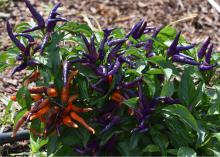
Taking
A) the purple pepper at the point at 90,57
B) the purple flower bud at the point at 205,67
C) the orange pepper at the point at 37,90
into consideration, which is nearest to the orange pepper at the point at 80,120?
the orange pepper at the point at 37,90

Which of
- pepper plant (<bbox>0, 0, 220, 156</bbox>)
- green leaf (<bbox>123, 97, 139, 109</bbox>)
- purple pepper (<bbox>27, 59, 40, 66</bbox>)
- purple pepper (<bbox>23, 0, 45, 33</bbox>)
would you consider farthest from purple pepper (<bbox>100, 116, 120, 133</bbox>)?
purple pepper (<bbox>23, 0, 45, 33</bbox>)

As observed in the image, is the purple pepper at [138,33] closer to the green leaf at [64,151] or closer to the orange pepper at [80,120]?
the orange pepper at [80,120]

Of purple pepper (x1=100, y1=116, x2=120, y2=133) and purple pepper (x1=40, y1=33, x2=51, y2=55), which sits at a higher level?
purple pepper (x1=40, y1=33, x2=51, y2=55)

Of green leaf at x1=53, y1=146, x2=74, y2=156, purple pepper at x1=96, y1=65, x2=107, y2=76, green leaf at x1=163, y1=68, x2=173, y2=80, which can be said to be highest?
purple pepper at x1=96, y1=65, x2=107, y2=76

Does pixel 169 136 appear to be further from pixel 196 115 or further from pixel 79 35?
pixel 79 35

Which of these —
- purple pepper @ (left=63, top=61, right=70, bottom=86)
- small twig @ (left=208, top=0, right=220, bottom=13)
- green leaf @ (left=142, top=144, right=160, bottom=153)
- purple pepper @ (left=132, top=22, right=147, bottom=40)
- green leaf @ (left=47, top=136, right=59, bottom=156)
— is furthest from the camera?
small twig @ (left=208, top=0, right=220, bottom=13)

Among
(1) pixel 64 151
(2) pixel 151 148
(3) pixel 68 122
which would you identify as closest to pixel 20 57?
(3) pixel 68 122

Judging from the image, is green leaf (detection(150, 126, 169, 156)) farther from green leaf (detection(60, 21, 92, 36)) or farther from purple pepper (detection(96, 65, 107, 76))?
green leaf (detection(60, 21, 92, 36))
